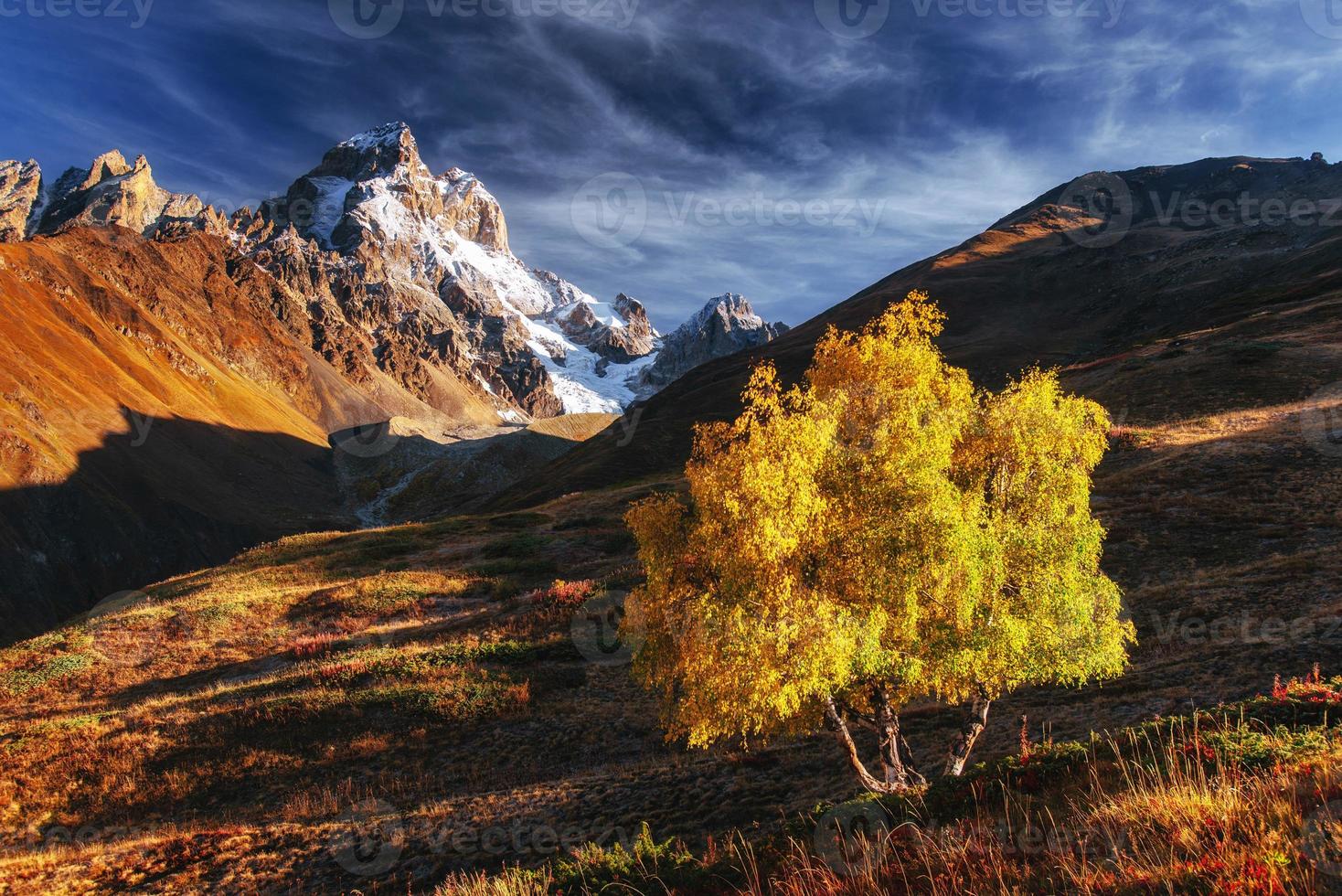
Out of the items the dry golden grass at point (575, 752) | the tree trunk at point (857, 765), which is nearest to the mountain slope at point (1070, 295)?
the dry golden grass at point (575, 752)

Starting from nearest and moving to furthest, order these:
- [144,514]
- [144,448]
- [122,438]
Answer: [144,514]
[122,438]
[144,448]

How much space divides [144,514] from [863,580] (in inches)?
5186

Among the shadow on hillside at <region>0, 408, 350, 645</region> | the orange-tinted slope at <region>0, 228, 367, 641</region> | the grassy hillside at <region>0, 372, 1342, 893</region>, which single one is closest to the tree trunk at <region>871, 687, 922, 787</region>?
the grassy hillside at <region>0, 372, 1342, 893</region>

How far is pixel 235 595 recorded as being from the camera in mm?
41406

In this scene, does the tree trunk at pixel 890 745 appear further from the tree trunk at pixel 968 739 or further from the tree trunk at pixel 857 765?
the tree trunk at pixel 968 739

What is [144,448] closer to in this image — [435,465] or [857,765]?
[435,465]

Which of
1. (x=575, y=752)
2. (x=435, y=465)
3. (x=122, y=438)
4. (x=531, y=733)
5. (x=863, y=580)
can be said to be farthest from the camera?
(x=435, y=465)

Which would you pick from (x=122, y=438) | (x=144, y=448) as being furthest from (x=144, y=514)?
(x=144, y=448)

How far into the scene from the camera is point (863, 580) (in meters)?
12.5

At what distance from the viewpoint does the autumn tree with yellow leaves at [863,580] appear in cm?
1184

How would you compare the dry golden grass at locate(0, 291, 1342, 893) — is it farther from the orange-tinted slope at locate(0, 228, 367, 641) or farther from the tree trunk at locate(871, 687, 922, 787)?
the orange-tinted slope at locate(0, 228, 367, 641)

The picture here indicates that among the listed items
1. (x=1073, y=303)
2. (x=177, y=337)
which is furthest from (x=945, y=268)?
(x=177, y=337)

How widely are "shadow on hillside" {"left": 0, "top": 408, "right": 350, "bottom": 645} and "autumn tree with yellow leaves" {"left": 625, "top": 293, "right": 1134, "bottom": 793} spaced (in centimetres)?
9975

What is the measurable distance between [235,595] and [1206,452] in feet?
193
